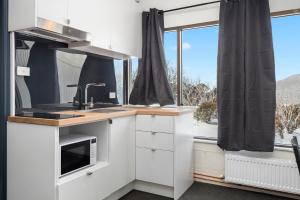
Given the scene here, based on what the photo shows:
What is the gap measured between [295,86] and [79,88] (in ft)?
7.91

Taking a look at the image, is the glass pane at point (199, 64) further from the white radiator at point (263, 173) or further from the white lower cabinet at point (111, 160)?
the white radiator at point (263, 173)

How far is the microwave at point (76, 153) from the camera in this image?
1863mm

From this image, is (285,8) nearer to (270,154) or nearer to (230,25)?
(230,25)

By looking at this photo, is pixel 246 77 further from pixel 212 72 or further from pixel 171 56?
pixel 171 56

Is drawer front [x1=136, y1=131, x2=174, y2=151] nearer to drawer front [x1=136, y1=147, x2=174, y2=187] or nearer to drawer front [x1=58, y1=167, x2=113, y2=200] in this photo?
drawer front [x1=136, y1=147, x2=174, y2=187]

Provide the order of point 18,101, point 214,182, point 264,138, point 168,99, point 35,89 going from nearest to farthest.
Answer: point 18,101 < point 35,89 < point 264,138 < point 214,182 < point 168,99

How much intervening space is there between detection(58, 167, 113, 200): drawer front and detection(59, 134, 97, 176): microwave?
0.37ft

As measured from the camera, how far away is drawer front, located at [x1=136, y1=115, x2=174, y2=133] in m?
2.41

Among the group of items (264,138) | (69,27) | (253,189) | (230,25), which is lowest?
(253,189)

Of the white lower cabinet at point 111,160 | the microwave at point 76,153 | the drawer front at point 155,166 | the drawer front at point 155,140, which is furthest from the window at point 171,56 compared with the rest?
the microwave at point 76,153

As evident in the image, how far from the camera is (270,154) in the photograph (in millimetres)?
2574

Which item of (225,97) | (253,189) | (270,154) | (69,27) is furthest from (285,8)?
(69,27)

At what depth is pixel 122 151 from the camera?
2438 millimetres

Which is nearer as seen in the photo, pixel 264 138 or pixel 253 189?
pixel 264 138
